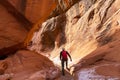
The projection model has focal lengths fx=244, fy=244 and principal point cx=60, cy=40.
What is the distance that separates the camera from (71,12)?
27984 mm

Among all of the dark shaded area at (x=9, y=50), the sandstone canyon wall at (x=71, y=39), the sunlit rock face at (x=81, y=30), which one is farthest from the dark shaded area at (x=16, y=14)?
the sunlit rock face at (x=81, y=30)

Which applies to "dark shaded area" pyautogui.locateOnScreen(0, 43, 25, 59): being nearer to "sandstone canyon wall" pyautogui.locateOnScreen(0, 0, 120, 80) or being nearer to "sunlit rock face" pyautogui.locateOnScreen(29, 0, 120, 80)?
"sandstone canyon wall" pyautogui.locateOnScreen(0, 0, 120, 80)

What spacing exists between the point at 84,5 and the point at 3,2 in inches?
470

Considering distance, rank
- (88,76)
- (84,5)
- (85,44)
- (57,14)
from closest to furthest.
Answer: (88,76) → (85,44) → (84,5) → (57,14)

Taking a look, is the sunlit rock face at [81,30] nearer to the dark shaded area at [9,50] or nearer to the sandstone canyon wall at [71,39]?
the sandstone canyon wall at [71,39]

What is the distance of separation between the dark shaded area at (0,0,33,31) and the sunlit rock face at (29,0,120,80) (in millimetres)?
4625

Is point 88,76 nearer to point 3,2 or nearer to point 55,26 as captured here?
point 3,2

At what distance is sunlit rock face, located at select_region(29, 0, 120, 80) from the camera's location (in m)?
20.2

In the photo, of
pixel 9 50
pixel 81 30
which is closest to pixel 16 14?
pixel 9 50

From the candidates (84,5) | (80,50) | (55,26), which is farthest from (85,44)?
(55,26)

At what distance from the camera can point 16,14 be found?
54.7 feet

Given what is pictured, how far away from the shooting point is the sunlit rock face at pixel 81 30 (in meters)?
20.2

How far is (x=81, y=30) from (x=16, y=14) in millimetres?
9345

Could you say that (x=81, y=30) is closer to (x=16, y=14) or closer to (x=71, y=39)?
(x=71, y=39)
